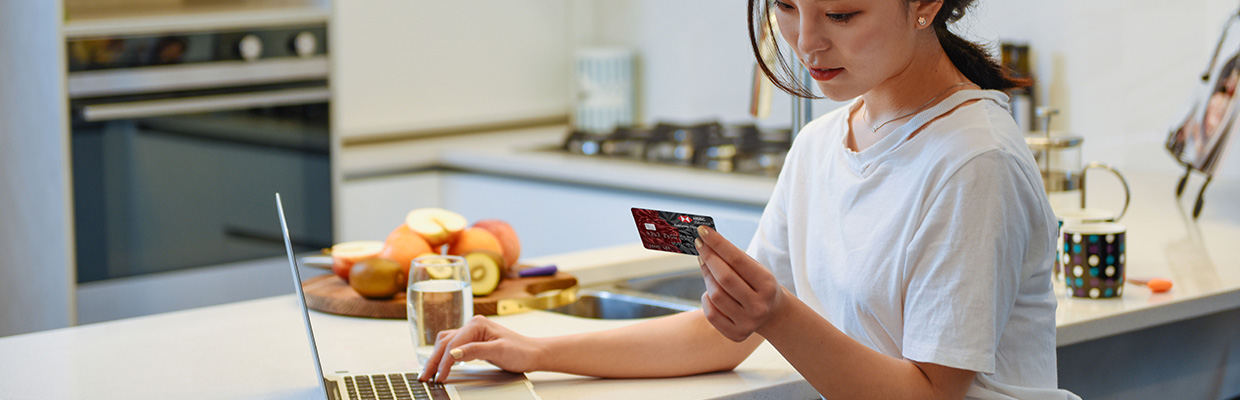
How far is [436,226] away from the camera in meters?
1.85

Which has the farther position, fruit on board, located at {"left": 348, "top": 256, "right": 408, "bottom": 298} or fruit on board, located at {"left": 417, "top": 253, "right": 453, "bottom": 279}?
fruit on board, located at {"left": 348, "top": 256, "right": 408, "bottom": 298}

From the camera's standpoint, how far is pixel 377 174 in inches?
137

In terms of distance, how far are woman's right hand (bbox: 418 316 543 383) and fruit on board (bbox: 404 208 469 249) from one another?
1.55 ft

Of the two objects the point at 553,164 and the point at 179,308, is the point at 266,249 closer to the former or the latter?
the point at 179,308

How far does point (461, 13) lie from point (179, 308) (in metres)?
1.27

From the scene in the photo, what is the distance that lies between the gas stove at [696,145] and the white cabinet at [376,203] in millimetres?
456

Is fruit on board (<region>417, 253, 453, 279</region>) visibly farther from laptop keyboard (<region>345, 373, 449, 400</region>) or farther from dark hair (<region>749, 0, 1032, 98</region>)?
dark hair (<region>749, 0, 1032, 98</region>)

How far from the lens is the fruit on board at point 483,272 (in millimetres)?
1776

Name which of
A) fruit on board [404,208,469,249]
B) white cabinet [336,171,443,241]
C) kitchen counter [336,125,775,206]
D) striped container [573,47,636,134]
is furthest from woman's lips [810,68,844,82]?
striped container [573,47,636,134]

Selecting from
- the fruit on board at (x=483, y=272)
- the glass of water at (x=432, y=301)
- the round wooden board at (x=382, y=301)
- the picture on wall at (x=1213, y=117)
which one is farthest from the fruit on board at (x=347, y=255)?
the picture on wall at (x=1213, y=117)

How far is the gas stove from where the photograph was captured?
120 inches

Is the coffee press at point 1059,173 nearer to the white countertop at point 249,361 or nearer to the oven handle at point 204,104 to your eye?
the white countertop at point 249,361

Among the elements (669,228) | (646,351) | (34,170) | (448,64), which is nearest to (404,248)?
(646,351)

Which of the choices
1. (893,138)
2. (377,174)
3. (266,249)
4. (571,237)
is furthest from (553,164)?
(893,138)
